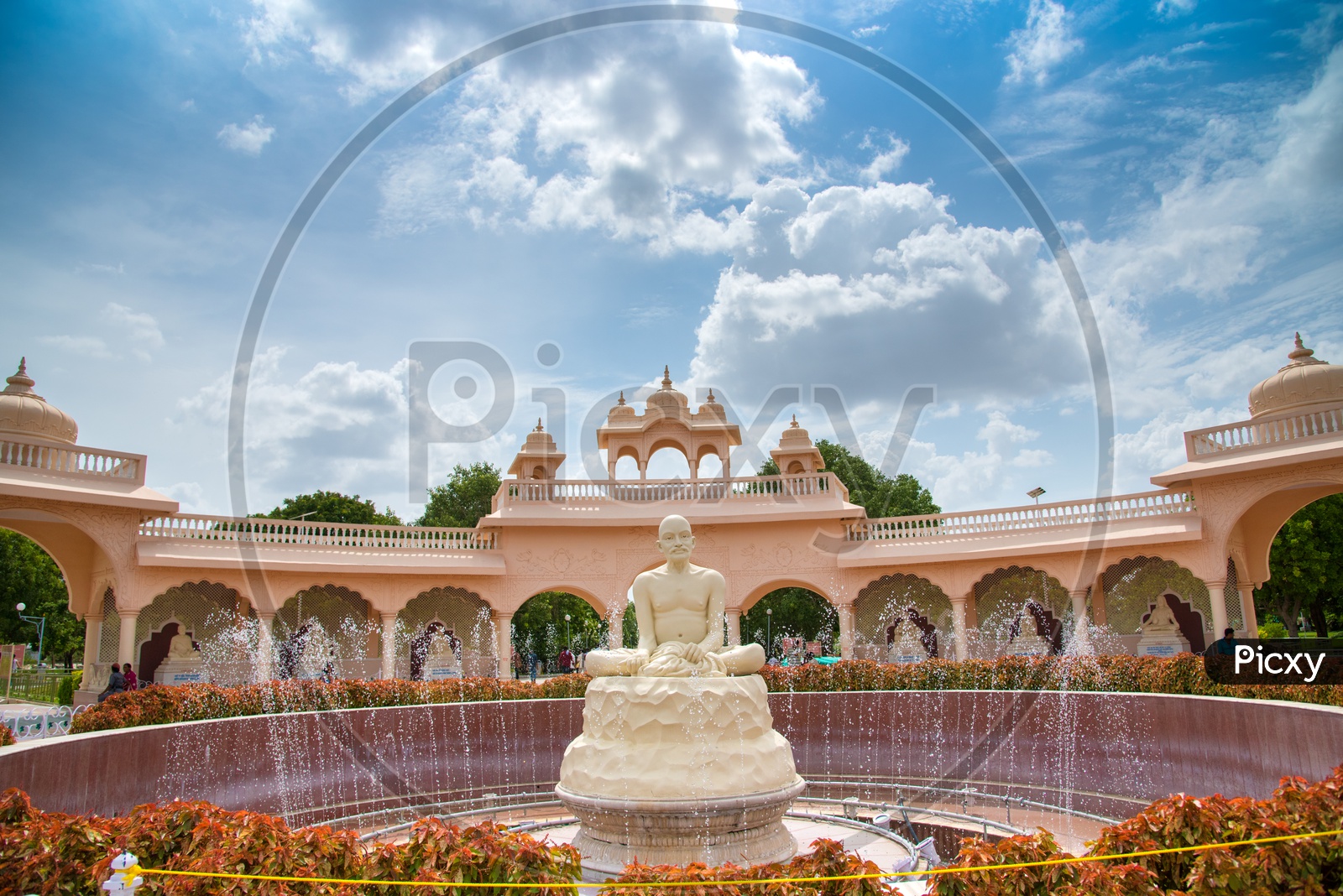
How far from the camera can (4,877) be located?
14.6ft

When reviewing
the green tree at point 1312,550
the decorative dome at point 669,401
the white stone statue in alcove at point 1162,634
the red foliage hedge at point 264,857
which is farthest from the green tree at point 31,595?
the green tree at point 1312,550

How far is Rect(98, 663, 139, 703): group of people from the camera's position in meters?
14.6

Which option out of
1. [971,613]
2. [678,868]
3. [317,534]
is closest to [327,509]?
[317,534]

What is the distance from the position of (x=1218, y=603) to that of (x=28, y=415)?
942 inches

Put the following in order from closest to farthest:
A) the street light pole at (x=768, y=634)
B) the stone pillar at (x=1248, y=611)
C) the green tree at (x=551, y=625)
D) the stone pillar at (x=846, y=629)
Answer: the stone pillar at (x=1248, y=611) → the stone pillar at (x=846, y=629) → the street light pole at (x=768, y=634) → the green tree at (x=551, y=625)

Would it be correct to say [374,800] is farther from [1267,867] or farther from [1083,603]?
[1083,603]

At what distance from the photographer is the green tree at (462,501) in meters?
41.2

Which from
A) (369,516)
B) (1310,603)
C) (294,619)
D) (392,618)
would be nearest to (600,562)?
(392,618)

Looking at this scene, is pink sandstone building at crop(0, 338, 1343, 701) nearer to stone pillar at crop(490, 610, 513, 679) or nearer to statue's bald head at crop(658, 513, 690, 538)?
stone pillar at crop(490, 610, 513, 679)

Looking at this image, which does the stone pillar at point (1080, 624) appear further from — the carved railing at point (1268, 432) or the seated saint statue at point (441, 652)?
the seated saint statue at point (441, 652)

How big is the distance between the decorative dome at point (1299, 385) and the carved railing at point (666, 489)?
29.9ft

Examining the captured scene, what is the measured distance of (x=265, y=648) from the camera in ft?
65.7

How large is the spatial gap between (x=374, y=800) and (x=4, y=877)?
7.37 m

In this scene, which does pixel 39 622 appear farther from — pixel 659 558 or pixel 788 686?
pixel 788 686
